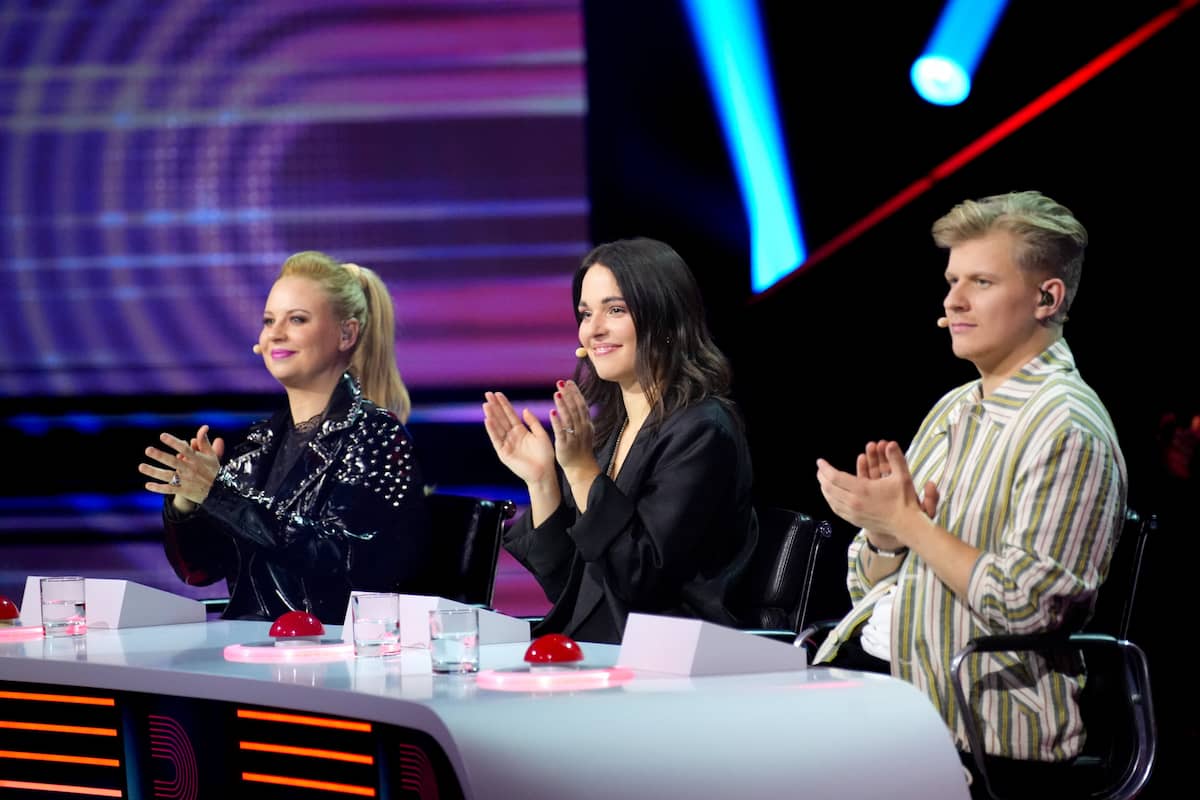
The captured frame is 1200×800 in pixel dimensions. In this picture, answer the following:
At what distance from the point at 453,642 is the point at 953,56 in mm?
3447

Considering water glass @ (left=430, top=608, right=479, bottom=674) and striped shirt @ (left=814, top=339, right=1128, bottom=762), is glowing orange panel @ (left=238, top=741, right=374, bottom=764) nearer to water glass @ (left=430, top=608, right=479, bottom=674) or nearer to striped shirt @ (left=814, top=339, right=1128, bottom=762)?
water glass @ (left=430, top=608, right=479, bottom=674)

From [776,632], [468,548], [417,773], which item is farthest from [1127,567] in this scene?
[468,548]

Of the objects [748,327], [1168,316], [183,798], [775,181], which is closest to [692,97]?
[775,181]

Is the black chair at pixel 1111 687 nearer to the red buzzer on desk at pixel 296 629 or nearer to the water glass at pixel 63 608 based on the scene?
the red buzzer on desk at pixel 296 629

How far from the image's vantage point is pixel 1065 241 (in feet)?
8.63

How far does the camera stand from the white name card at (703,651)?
2.11m

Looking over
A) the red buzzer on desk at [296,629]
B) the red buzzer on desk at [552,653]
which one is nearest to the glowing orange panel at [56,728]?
the red buzzer on desk at [296,629]

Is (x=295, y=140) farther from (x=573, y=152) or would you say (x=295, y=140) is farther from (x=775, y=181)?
(x=775, y=181)

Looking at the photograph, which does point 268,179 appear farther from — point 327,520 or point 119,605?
point 119,605

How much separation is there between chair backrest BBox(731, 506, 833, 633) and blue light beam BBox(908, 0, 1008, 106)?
211 centimetres

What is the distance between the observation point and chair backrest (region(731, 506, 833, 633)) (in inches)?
134

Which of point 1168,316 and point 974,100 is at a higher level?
point 974,100

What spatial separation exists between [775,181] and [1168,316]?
4.52ft

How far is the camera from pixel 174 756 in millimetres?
2439
